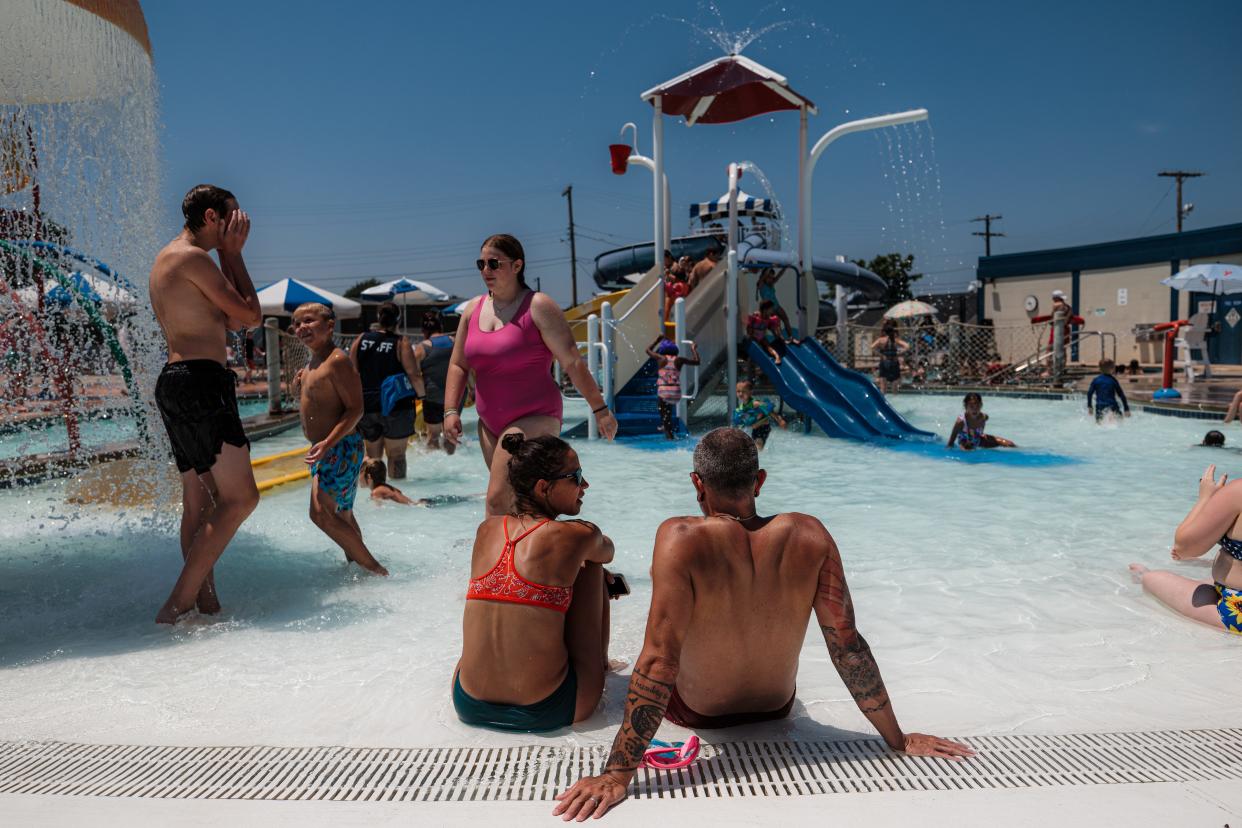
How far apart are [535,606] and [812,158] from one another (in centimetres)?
1163

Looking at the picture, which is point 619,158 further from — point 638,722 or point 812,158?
point 638,722

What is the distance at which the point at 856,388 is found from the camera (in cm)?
1187

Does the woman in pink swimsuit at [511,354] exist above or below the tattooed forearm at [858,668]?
above

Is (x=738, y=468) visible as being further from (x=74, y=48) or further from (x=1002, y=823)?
(x=74, y=48)

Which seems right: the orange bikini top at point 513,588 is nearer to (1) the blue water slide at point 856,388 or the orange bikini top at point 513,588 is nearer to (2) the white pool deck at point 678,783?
(2) the white pool deck at point 678,783

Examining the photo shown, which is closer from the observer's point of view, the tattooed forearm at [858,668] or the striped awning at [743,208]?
the tattooed forearm at [858,668]

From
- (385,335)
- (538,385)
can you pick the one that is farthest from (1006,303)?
(538,385)

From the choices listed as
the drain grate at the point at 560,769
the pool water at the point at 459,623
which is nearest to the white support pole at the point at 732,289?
the pool water at the point at 459,623

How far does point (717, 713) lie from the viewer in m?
2.58

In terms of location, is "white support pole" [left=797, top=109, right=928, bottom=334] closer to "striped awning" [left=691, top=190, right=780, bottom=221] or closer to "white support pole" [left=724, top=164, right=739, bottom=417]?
"white support pole" [left=724, top=164, right=739, bottom=417]

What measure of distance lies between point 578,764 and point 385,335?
5.76m

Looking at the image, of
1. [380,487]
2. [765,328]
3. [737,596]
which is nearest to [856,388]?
[765,328]

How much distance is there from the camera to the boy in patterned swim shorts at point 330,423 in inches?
182

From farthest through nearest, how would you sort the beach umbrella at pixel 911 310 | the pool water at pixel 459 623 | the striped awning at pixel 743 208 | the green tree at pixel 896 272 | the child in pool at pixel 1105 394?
1. the green tree at pixel 896 272
2. the beach umbrella at pixel 911 310
3. the striped awning at pixel 743 208
4. the child in pool at pixel 1105 394
5. the pool water at pixel 459 623
